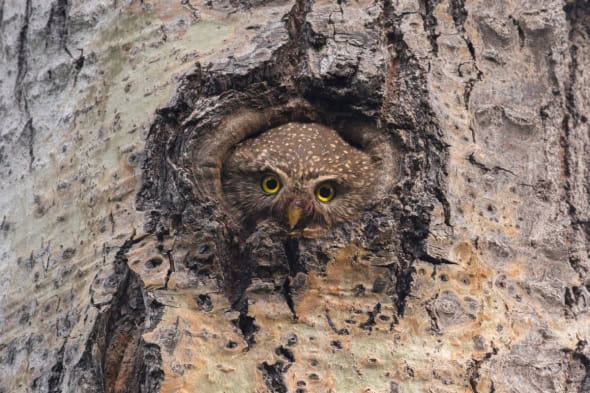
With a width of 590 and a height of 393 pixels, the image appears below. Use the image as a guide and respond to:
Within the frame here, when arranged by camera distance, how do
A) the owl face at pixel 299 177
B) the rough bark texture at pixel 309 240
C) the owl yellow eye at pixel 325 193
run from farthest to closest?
the owl yellow eye at pixel 325 193 → the owl face at pixel 299 177 → the rough bark texture at pixel 309 240

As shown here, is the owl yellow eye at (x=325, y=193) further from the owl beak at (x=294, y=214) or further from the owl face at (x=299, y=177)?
the owl beak at (x=294, y=214)

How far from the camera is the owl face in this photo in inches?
114

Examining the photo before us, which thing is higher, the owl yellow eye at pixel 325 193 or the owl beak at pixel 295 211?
the owl beak at pixel 295 211

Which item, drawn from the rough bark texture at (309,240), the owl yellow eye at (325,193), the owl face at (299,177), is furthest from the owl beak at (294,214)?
the owl yellow eye at (325,193)

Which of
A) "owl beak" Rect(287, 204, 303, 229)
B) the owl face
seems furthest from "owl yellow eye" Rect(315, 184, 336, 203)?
"owl beak" Rect(287, 204, 303, 229)

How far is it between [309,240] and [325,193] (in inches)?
26.4

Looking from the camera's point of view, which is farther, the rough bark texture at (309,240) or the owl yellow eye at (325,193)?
the owl yellow eye at (325,193)

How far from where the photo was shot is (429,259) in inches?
104

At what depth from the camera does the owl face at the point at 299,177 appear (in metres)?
2.90

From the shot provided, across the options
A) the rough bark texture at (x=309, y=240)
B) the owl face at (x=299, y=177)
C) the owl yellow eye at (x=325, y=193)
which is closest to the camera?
the rough bark texture at (x=309, y=240)

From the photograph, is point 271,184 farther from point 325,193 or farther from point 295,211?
point 295,211

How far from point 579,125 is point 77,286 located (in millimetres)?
1802

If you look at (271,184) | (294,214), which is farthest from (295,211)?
(271,184)

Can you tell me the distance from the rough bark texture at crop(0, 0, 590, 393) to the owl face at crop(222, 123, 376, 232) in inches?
3.4
